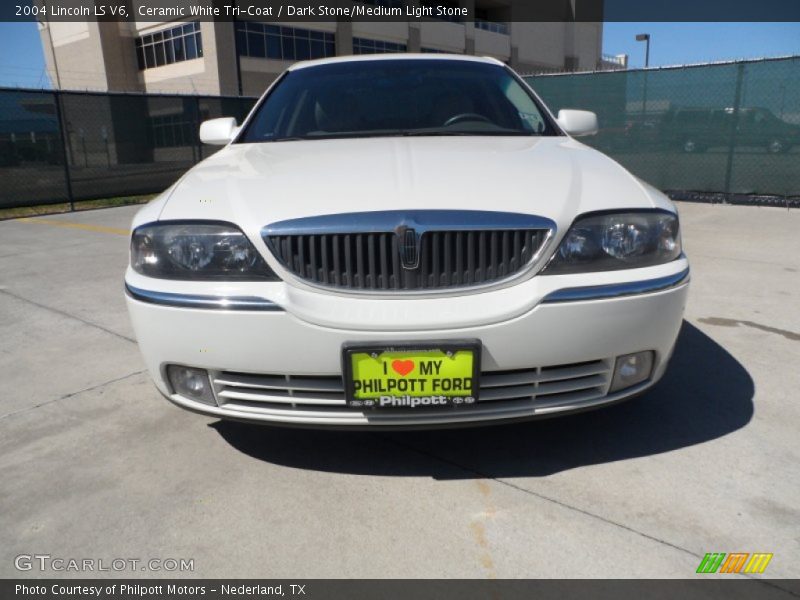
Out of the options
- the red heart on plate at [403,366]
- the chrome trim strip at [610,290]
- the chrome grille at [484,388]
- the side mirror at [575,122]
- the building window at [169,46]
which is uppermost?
the building window at [169,46]

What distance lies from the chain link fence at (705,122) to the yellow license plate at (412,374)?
831 centimetres

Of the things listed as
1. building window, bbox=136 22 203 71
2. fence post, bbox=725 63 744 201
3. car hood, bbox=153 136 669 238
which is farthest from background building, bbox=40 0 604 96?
car hood, bbox=153 136 669 238

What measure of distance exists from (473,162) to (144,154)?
12.3m

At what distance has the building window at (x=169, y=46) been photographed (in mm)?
29672

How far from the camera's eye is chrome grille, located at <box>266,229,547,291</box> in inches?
73.3

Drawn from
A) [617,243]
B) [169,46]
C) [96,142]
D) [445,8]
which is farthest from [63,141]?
[445,8]

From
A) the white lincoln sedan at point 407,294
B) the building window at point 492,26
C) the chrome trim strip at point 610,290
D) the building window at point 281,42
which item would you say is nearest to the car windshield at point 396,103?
the white lincoln sedan at point 407,294

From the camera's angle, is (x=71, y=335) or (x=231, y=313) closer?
(x=231, y=313)

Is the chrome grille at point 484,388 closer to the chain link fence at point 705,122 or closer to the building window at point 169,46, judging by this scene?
the chain link fence at point 705,122

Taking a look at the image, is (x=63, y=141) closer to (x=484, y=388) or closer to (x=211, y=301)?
(x=211, y=301)

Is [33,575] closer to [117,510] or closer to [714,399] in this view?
[117,510]

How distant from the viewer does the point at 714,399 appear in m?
2.67
